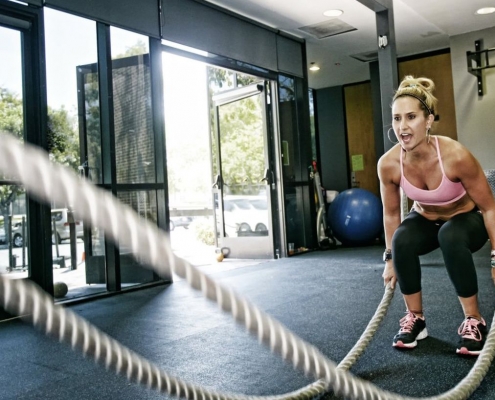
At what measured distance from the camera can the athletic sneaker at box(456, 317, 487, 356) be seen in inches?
71.0

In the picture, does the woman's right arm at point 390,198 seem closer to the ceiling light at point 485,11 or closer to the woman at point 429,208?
the woman at point 429,208

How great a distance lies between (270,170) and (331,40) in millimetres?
1780

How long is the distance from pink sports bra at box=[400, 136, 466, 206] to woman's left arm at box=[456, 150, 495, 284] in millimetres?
50

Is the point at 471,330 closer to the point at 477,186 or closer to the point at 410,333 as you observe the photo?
the point at 410,333

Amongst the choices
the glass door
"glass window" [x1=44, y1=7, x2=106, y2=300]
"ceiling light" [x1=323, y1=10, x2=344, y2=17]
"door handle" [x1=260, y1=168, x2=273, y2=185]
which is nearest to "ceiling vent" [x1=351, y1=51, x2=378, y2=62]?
"ceiling light" [x1=323, y1=10, x2=344, y2=17]

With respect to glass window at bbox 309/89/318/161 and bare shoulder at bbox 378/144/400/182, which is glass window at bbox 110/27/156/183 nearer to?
bare shoulder at bbox 378/144/400/182

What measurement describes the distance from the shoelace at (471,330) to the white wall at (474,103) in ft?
15.3

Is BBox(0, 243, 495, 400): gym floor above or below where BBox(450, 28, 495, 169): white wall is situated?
below

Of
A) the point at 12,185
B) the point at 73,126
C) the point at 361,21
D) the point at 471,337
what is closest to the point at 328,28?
the point at 361,21

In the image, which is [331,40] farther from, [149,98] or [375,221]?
[149,98]

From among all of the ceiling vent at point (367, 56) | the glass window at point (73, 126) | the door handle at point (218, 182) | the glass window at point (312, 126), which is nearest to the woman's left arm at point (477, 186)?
the glass window at point (73, 126)

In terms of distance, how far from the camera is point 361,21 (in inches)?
210

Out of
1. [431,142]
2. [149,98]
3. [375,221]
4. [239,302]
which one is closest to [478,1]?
[375,221]

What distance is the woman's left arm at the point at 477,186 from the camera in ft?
5.85
